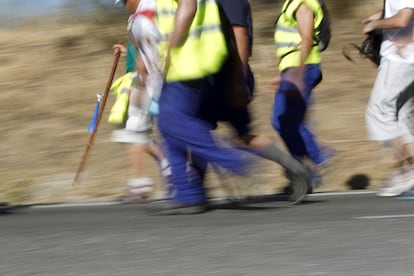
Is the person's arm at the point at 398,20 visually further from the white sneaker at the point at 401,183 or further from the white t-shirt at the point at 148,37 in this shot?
the white t-shirt at the point at 148,37

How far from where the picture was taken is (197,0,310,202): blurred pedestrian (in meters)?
7.38

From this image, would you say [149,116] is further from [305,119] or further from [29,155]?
[29,155]

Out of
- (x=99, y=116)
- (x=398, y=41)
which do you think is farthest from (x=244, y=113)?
(x=99, y=116)

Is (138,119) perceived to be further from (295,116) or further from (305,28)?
(305,28)

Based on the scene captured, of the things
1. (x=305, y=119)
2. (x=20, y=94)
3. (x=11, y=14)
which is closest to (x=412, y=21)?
(x=305, y=119)

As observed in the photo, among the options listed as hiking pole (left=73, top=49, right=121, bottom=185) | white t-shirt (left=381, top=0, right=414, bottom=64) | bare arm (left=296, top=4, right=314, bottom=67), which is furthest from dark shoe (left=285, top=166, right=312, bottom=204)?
hiking pole (left=73, top=49, right=121, bottom=185)

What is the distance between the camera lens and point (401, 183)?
26.4 feet

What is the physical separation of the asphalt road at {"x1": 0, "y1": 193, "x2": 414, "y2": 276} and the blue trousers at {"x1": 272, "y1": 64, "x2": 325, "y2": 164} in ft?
2.41

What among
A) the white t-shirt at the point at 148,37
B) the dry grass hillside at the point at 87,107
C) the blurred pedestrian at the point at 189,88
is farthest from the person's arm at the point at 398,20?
the white t-shirt at the point at 148,37

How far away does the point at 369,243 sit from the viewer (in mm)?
5852

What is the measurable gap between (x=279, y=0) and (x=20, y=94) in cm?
384

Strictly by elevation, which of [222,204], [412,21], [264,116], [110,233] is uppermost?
[412,21]

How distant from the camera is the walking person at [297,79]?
8227mm

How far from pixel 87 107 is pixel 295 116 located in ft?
15.0
